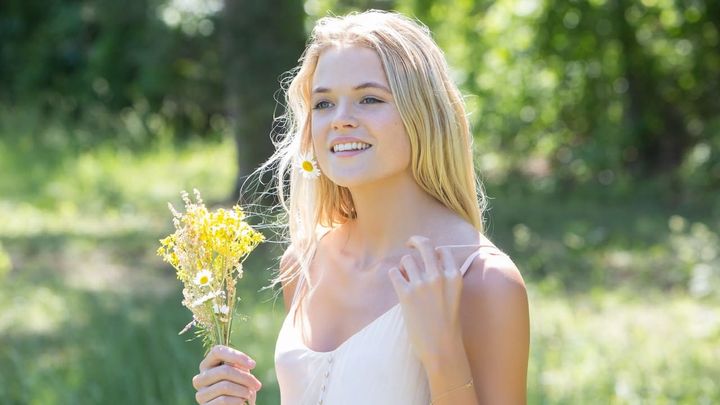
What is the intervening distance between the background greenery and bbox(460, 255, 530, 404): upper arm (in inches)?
47.8

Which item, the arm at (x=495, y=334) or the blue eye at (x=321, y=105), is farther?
the blue eye at (x=321, y=105)

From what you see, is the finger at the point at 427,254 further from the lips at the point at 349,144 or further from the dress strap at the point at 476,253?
the lips at the point at 349,144

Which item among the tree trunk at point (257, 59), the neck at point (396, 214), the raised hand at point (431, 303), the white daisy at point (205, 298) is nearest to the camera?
the raised hand at point (431, 303)

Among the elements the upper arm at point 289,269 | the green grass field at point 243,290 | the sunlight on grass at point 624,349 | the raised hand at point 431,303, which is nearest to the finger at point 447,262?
the raised hand at point 431,303

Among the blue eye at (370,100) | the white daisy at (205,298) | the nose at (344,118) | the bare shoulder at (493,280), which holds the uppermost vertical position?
the blue eye at (370,100)

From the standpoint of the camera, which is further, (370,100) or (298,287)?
(298,287)

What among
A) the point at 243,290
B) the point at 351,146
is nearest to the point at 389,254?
the point at 351,146

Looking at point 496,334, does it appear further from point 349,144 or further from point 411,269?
point 349,144

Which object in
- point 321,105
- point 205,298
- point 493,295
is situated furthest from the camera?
point 321,105

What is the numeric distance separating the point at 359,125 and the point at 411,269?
1.17 ft

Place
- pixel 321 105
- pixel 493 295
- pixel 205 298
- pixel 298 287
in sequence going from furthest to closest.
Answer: pixel 298 287
pixel 321 105
pixel 205 298
pixel 493 295

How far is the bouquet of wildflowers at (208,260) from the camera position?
2242 millimetres

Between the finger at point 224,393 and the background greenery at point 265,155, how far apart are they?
1.34 meters

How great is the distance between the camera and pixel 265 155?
7.93 m
